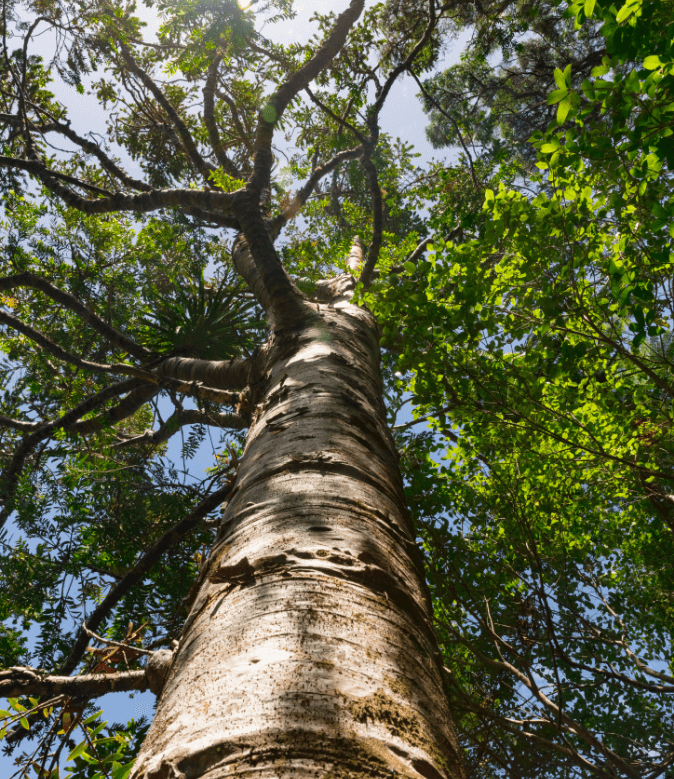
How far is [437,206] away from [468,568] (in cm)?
632

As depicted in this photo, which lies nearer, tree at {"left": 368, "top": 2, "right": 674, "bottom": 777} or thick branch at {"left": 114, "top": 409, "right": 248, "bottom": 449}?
tree at {"left": 368, "top": 2, "right": 674, "bottom": 777}

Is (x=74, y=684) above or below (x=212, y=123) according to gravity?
below

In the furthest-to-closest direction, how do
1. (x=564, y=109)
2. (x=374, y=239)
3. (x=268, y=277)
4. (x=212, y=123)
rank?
(x=212, y=123)
(x=374, y=239)
(x=268, y=277)
(x=564, y=109)

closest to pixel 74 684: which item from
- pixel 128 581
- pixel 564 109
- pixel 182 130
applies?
pixel 128 581

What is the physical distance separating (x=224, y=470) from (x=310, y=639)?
2.99 meters

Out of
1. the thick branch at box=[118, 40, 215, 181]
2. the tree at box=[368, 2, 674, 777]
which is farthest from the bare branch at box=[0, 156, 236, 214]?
the tree at box=[368, 2, 674, 777]

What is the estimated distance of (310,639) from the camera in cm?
82

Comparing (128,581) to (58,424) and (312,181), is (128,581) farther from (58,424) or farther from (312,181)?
(312,181)

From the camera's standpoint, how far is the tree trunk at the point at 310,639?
65cm

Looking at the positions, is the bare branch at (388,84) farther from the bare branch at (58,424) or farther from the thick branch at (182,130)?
the bare branch at (58,424)

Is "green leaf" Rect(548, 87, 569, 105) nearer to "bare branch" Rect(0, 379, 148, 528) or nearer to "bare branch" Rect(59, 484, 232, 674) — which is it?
"bare branch" Rect(59, 484, 232, 674)

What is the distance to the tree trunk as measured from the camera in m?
0.65

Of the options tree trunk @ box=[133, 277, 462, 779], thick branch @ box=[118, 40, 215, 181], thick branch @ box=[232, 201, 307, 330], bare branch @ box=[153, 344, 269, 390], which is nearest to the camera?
tree trunk @ box=[133, 277, 462, 779]

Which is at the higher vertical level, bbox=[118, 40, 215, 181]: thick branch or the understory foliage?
bbox=[118, 40, 215, 181]: thick branch
